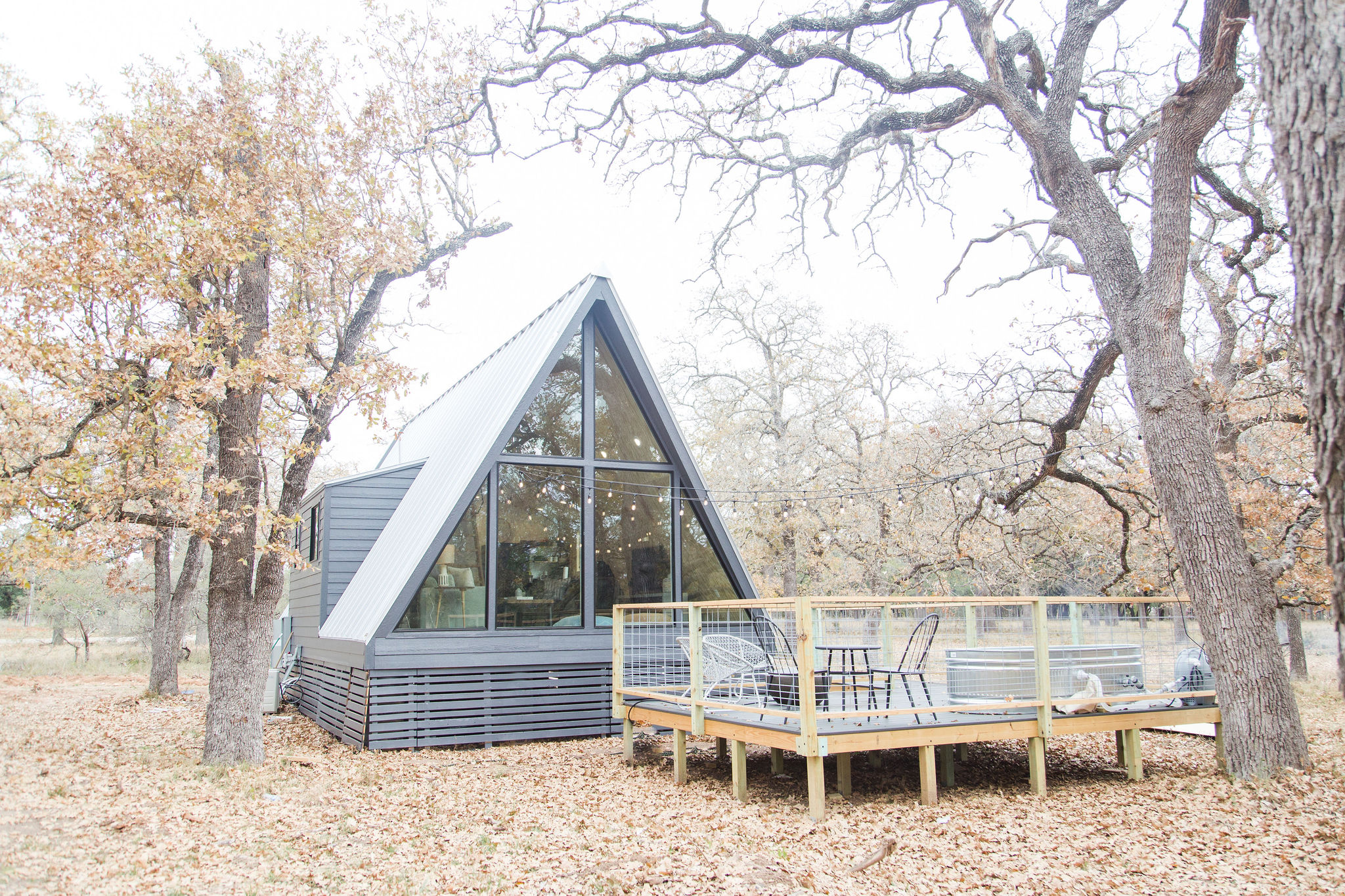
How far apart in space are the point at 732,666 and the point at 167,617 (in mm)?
10661

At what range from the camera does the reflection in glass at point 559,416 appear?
30.8 feet

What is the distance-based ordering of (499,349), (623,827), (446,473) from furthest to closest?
(499,349), (446,473), (623,827)

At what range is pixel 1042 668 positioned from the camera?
661 cm

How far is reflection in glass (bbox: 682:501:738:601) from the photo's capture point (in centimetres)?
991

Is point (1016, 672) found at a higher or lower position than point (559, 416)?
lower

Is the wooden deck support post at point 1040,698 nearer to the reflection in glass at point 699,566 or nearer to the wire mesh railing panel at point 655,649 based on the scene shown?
the wire mesh railing panel at point 655,649

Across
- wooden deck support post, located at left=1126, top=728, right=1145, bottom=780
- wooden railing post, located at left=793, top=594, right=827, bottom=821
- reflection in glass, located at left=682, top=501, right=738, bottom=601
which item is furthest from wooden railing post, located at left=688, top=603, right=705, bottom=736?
wooden deck support post, located at left=1126, top=728, right=1145, bottom=780

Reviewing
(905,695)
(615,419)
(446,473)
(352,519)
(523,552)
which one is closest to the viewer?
(905,695)

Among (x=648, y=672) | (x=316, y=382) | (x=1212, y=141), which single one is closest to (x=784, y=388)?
(x=1212, y=141)

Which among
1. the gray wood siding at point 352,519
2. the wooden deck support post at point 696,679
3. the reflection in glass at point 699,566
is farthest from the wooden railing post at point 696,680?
the gray wood siding at point 352,519

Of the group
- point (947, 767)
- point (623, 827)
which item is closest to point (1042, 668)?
point (947, 767)

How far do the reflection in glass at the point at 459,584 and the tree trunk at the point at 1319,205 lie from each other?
7580 mm

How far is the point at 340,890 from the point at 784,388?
17.4m

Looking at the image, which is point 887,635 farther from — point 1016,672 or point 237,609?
point 237,609
